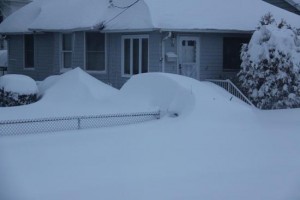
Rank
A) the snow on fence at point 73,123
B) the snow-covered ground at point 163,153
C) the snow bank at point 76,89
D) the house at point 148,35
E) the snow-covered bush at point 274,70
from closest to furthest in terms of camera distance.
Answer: the snow-covered ground at point 163,153, the snow on fence at point 73,123, the snow bank at point 76,89, the snow-covered bush at point 274,70, the house at point 148,35

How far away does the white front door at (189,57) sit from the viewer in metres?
20.6

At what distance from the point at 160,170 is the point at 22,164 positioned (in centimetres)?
248

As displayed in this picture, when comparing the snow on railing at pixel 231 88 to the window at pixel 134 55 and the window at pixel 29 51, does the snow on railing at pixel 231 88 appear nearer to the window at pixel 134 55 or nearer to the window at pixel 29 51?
the window at pixel 134 55

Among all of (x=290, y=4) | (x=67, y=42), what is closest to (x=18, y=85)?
(x=67, y=42)

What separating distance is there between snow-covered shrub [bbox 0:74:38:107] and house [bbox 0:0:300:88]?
4.29 m

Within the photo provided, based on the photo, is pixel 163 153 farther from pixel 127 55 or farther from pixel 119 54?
pixel 119 54

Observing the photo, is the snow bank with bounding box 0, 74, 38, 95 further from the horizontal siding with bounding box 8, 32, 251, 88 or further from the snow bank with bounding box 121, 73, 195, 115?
the horizontal siding with bounding box 8, 32, 251, 88

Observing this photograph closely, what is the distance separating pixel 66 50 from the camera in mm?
23500

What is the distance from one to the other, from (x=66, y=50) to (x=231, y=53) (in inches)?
291

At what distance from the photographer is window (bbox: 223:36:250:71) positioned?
72.0 feet

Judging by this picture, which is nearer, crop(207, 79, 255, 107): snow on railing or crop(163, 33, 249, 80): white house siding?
crop(207, 79, 255, 107): snow on railing

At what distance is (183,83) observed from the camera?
1541cm

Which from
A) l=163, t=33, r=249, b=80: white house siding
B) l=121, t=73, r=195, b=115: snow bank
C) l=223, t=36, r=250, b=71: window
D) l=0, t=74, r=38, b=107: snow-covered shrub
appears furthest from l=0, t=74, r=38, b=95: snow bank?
l=223, t=36, r=250, b=71: window

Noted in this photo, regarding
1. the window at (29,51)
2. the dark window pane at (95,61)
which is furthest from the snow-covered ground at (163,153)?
the window at (29,51)
